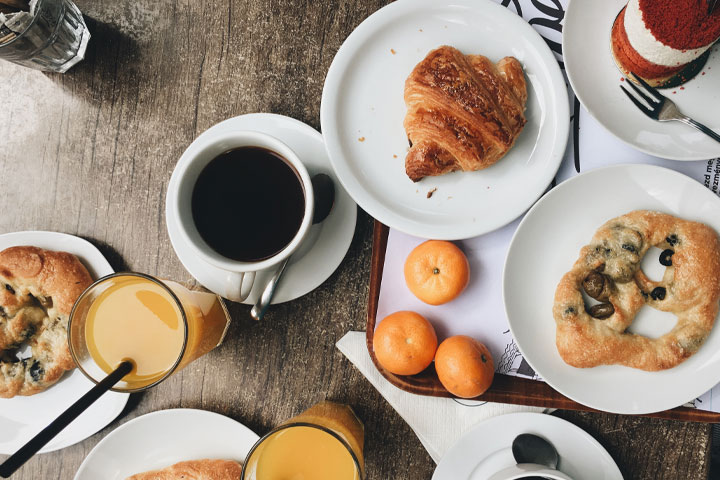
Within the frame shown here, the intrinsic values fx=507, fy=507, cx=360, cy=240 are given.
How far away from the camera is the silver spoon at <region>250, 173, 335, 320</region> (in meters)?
1.08

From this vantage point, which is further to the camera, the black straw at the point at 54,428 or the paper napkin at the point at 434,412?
the paper napkin at the point at 434,412

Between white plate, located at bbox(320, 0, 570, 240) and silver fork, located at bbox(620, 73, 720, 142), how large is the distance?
155 millimetres

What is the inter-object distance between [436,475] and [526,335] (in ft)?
1.27

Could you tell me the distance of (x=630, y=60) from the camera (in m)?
1.01

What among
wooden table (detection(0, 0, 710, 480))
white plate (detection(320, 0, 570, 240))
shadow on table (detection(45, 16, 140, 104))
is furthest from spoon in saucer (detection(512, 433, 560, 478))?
shadow on table (detection(45, 16, 140, 104))

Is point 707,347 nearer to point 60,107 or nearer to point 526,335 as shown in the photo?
point 526,335

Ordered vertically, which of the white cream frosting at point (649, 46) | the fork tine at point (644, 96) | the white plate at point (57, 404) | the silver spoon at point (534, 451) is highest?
the white cream frosting at point (649, 46)

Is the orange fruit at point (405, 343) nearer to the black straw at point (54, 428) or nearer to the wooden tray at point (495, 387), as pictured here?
the wooden tray at point (495, 387)

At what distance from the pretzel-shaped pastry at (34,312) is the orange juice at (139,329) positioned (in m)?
0.14

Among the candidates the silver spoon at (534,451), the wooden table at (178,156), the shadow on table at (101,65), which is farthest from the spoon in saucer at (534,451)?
the shadow on table at (101,65)

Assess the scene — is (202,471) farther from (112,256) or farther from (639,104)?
(639,104)

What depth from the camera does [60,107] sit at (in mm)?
1271

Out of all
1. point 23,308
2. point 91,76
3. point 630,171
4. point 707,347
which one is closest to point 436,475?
point 707,347

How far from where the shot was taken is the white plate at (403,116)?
3.41 ft
